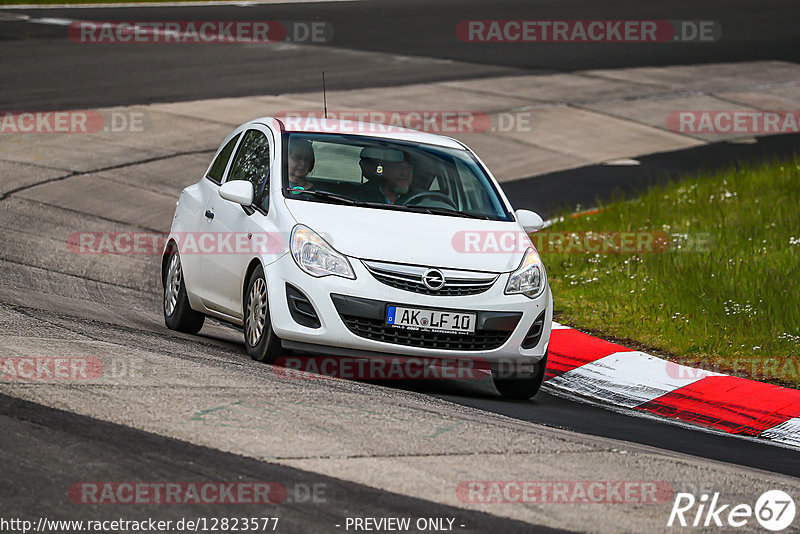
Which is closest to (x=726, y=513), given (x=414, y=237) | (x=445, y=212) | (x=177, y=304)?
(x=414, y=237)

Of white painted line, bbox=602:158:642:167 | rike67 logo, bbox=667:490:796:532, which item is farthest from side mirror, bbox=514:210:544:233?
white painted line, bbox=602:158:642:167

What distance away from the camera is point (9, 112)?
713 inches

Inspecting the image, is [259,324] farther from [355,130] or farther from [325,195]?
[355,130]

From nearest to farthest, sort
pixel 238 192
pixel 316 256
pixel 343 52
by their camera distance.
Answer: pixel 316 256 → pixel 238 192 → pixel 343 52

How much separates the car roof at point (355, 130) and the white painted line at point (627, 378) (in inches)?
73.6

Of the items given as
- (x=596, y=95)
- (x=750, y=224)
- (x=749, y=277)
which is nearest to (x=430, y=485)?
(x=749, y=277)

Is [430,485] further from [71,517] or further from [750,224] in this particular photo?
[750,224]

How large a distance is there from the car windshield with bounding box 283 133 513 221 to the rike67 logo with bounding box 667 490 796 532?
333 cm


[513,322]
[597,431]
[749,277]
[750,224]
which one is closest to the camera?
[597,431]

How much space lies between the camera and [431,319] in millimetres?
7570

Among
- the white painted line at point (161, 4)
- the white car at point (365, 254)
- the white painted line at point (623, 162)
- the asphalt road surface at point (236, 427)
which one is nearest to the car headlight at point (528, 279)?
the white car at point (365, 254)

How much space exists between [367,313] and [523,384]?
4.33 ft

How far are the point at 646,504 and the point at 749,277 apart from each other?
545 centimetres

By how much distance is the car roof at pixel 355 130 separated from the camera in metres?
8.98
